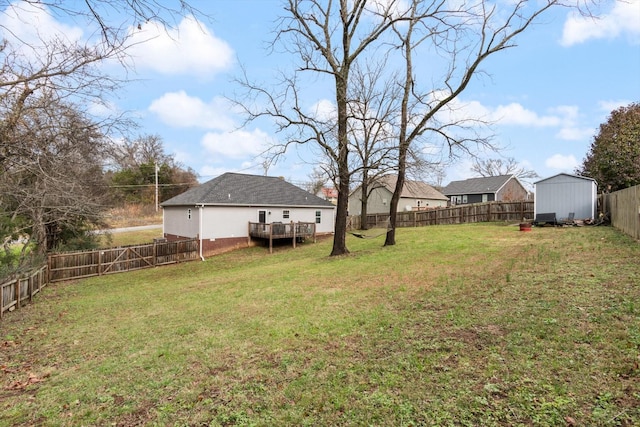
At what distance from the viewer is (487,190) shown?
39.0 m

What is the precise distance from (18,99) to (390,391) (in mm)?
8114

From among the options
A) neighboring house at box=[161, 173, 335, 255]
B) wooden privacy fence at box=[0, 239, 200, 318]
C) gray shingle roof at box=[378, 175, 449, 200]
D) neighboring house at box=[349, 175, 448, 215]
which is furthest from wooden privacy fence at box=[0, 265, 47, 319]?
gray shingle roof at box=[378, 175, 449, 200]

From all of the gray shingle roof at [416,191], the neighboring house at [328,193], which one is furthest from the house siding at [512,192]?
the neighboring house at [328,193]

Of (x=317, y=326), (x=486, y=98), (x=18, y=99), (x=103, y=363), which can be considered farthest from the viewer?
(x=486, y=98)

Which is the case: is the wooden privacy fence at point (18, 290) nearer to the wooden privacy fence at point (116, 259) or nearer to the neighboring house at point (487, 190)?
the wooden privacy fence at point (116, 259)

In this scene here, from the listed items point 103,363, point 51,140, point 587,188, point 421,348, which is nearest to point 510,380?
point 421,348

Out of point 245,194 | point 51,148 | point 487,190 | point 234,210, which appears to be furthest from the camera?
point 487,190

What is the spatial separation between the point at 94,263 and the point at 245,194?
1004 cm

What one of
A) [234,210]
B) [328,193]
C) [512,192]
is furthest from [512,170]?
[234,210]

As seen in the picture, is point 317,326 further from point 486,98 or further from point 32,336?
point 486,98

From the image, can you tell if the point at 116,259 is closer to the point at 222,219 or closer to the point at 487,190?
the point at 222,219

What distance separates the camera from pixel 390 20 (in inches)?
540

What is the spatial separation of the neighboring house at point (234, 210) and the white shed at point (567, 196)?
46.8 ft

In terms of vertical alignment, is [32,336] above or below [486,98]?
below
